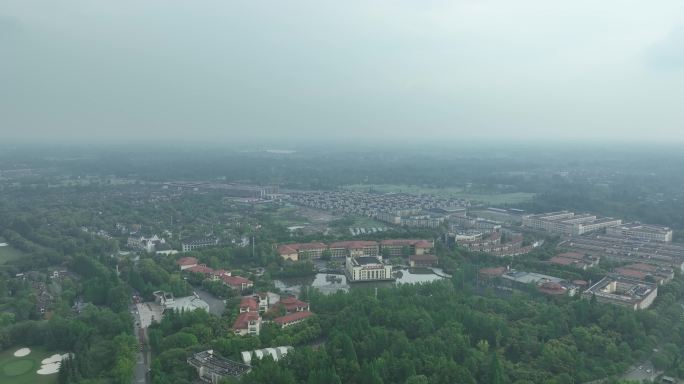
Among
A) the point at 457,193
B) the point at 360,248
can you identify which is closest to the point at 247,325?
the point at 360,248

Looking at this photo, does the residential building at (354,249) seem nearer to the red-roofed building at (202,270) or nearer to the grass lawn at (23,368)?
the red-roofed building at (202,270)

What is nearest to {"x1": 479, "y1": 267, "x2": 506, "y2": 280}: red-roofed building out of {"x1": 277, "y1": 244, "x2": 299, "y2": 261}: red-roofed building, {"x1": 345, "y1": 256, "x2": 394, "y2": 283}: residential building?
{"x1": 345, "y1": 256, "x2": 394, "y2": 283}: residential building

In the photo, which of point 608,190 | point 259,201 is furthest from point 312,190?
point 608,190

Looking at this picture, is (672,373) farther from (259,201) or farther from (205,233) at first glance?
(259,201)

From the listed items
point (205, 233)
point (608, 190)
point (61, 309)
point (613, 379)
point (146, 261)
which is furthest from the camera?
point (608, 190)

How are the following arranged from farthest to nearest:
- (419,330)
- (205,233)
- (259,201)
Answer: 1. (259,201)
2. (205,233)
3. (419,330)

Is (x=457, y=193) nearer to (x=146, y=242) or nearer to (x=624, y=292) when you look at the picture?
(x=146, y=242)

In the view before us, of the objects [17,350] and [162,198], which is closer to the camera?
[17,350]
